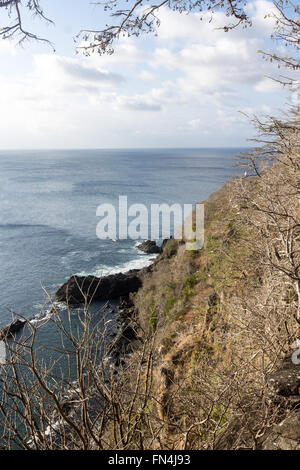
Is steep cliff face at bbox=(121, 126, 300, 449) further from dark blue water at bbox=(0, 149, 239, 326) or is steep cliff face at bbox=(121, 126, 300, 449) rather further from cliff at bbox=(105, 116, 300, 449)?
dark blue water at bbox=(0, 149, 239, 326)

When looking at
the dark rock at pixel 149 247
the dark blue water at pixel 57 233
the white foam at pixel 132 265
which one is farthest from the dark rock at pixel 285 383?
the dark rock at pixel 149 247

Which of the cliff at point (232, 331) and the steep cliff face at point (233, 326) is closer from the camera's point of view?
the cliff at point (232, 331)

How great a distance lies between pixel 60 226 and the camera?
166ft

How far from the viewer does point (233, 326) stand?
1115 centimetres

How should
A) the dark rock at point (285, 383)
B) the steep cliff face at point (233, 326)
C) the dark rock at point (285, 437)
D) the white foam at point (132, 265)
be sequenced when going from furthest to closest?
the white foam at point (132, 265), the dark rock at point (285, 383), the steep cliff face at point (233, 326), the dark rock at point (285, 437)

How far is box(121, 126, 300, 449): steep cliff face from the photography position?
520 centimetres

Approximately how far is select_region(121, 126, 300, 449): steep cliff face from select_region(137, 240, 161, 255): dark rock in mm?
6526

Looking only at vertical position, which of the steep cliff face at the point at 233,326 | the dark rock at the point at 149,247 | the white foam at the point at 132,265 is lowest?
the white foam at the point at 132,265

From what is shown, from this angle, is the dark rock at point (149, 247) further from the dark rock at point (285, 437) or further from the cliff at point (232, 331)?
the dark rock at point (285, 437)

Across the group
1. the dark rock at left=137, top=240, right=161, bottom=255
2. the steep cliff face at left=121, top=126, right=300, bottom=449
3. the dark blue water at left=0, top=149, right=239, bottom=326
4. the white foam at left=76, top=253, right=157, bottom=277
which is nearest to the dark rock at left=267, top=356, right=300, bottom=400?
the steep cliff face at left=121, top=126, right=300, bottom=449

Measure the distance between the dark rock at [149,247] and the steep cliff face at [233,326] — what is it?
6526mm

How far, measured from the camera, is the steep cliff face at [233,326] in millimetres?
5199

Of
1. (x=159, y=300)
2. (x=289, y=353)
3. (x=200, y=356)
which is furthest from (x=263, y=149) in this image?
(x=159, y=300)
